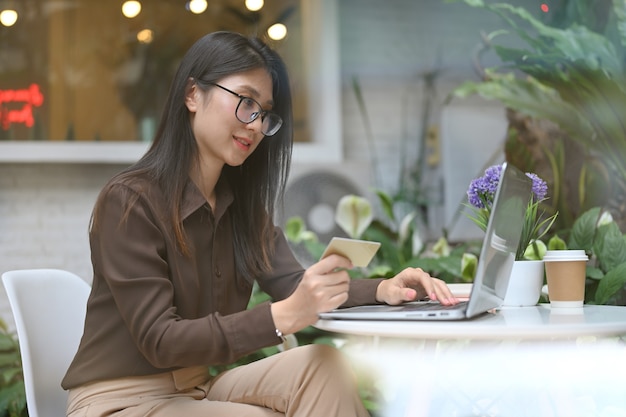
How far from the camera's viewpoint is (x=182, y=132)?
5.15 ft

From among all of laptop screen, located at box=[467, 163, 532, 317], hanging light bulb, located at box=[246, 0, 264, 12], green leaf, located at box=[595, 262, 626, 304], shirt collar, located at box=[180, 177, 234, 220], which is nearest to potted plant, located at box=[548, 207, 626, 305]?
green leaf, located at box=[595, 262, 626, 304]

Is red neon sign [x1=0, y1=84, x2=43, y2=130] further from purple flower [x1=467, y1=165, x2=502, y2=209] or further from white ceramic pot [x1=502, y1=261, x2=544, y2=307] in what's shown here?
white ceramic pot [x1=502, y1=261, x2=544, y2=307]

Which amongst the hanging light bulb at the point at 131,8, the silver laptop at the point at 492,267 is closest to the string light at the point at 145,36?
the hanging light bulb at the point at 131,8

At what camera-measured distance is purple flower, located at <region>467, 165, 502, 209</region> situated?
1.70 metres

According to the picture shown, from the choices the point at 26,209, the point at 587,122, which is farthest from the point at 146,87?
the point at 587,122

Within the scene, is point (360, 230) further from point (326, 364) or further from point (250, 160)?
point (326, 364)

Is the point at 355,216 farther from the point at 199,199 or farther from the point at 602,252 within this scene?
the point at 199,199

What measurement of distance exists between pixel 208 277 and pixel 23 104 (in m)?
2.37

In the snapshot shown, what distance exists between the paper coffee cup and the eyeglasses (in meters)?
0.59

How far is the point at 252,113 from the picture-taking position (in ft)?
5.08

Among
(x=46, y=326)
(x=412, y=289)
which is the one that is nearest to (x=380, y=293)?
(x=412, y=289)

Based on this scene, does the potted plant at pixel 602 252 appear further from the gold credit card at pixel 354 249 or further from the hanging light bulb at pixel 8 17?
the hanging light bulb at pixel 8 17

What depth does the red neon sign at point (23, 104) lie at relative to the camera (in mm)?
3586

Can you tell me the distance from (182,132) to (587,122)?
1805mm
